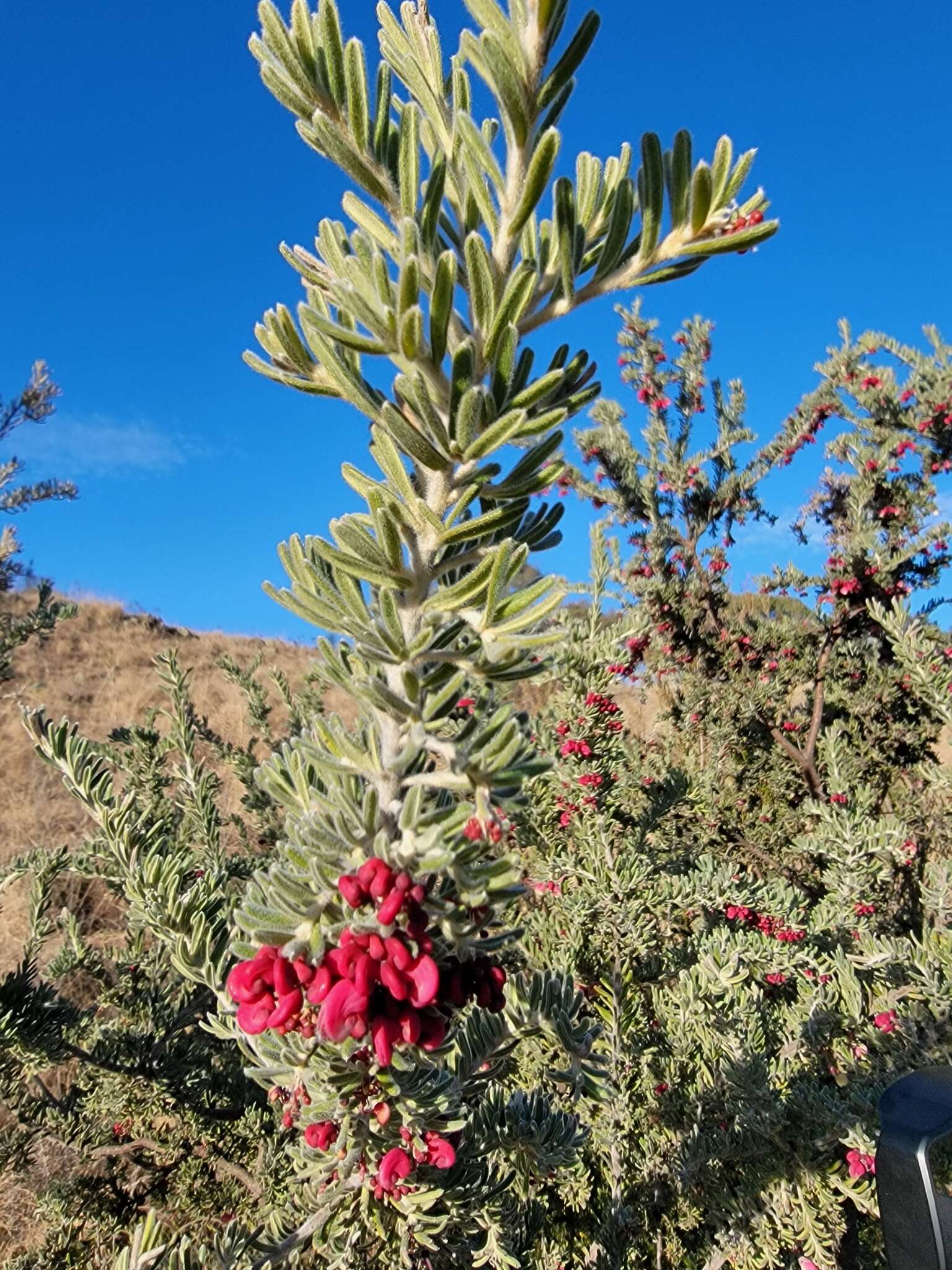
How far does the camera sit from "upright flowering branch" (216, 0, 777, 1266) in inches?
30.1

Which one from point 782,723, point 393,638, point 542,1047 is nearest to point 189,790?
point 542,1047

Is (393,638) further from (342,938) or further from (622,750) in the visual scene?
(622,750)

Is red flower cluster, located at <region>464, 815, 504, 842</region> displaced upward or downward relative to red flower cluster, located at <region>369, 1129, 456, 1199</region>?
upward

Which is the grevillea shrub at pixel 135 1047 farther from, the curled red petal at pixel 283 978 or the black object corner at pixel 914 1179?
the black object corner at pixel 914 1179

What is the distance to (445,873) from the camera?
921mm

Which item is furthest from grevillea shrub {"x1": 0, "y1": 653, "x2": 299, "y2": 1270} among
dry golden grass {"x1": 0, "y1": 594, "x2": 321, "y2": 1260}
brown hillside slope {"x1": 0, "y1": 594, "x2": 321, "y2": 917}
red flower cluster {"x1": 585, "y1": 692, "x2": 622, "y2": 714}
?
brown hillside slope {"x1": 0, "y1": 594, "x2": 321, "y2": 917}

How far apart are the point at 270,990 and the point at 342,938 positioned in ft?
0.37

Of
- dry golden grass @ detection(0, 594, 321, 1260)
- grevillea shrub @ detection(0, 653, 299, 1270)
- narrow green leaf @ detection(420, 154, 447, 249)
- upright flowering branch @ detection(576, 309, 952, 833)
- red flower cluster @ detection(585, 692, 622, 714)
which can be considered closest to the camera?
narrow green leaf @ detection(420, 154, 447, 249)

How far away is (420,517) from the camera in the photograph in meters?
0.83

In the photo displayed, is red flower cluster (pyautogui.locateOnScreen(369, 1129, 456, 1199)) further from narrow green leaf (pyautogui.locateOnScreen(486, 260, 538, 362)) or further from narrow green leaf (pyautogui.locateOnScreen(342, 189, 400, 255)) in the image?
narrow green leaf (pyautogui.locateOnScreen(342, 189, 400, 255))

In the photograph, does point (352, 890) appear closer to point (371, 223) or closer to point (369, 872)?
point (369, 872)

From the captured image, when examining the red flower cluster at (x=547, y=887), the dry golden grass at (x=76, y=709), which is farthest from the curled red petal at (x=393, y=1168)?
the red flower cluster at (x=547, y=887)

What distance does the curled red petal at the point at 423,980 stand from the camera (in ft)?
2.45

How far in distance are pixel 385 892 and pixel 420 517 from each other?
16.7 inches
